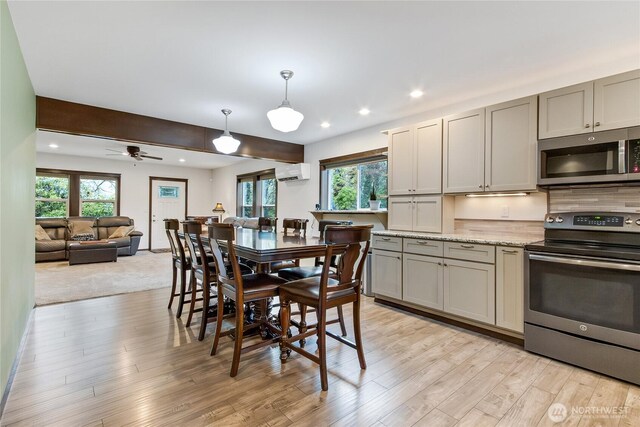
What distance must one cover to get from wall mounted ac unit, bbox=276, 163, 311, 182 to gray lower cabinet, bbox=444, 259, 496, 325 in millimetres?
3281

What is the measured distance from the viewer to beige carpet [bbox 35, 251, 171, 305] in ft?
13.6

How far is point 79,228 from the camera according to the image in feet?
23.3

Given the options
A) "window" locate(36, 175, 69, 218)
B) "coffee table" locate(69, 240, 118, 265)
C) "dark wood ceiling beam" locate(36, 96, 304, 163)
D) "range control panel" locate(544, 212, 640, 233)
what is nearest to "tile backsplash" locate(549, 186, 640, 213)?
"range control panel" locate(544, 212, 640, 233)

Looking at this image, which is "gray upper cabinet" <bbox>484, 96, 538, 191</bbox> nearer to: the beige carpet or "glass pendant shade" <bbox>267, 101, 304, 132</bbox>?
"glass pendant shade" <bbox>267, 101, 304, 132</bbox>

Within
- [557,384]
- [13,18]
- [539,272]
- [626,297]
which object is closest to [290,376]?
[557,384]

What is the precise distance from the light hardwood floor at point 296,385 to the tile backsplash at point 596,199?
133 cm

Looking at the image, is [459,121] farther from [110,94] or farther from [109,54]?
[110,94]

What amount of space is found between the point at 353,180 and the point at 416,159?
1.50m

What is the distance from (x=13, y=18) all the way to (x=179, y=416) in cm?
275

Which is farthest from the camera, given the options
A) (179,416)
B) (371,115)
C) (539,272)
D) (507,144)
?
(371,115)

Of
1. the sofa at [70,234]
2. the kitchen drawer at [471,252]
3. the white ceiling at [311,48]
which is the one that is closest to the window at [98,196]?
the sofa at [70,234]

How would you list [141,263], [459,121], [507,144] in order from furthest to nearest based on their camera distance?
[141,263] → [459,121] → [507,144]

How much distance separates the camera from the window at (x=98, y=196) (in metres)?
7.85

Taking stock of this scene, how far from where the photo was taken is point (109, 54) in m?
2.57
